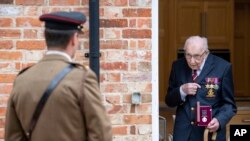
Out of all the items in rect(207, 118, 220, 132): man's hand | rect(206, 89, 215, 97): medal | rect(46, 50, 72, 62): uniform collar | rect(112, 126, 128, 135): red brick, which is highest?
rect(46, 50, 72, 62): uniform collar

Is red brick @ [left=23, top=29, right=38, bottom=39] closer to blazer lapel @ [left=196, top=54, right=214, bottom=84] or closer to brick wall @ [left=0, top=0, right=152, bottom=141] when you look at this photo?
brick wall @ [left=0, top=0, right=152, bottom=141]

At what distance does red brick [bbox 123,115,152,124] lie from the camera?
5180 mm

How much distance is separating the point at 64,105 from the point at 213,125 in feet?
6.86

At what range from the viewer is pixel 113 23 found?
514cm

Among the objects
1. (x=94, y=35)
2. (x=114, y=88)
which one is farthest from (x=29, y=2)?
(x=114, y=88)

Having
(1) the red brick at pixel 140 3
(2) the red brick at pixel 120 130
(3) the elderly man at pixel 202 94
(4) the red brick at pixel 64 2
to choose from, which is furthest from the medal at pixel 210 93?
(4) the red brick at pixel 64 2

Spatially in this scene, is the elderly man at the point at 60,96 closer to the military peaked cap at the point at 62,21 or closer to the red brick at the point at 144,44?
the military peaked cap at the point at 62,21

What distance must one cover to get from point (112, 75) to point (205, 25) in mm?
2432

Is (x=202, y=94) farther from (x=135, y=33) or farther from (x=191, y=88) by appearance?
(x=135, y=33)

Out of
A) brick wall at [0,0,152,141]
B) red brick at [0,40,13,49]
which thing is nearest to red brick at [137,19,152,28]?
brick wall at [0,0,152,141]

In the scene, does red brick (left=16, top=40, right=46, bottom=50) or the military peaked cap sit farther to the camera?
red brick (left=16, top=40, right=46, bottom=50)

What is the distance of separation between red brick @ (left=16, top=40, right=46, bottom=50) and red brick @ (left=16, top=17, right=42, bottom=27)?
128 mm

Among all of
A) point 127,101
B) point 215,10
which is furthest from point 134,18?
point 215,10

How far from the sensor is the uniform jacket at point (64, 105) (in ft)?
10.7
